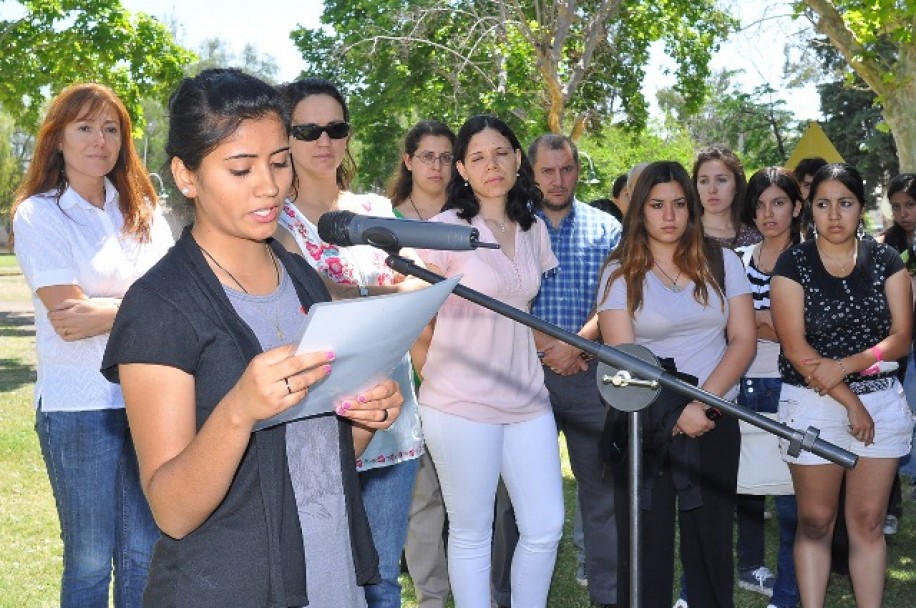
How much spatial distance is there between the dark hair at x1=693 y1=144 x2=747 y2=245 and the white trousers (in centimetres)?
248

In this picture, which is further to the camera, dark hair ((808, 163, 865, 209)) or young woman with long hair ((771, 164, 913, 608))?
dark hair ((808, 163, 865, 209))

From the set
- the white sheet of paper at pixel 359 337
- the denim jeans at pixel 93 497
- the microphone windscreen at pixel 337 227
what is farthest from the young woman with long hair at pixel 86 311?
the white sheet of paper at pixel 359 337

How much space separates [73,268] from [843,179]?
3301 millimetres

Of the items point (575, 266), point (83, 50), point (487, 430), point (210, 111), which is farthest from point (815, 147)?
point (83, 50)

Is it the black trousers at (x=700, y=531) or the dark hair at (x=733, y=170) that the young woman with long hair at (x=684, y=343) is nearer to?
the black trousers at (x=700, y=531)

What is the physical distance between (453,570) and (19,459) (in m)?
5.64

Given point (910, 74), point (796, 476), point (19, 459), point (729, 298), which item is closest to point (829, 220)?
point (729, 298)

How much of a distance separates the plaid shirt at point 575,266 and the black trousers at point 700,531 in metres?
1.12

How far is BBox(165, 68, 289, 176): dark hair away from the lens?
2316 mm

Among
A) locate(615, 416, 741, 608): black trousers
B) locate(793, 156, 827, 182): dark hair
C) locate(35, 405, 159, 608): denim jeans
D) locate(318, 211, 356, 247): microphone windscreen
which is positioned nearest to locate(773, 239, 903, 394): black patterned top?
locate(615, 416, 741, 608): black trousers

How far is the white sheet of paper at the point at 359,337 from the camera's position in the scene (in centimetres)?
194

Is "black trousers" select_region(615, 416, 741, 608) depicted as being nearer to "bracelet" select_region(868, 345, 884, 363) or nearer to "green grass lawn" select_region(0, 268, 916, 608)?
"bracelet" select_region(868, 345, 884, 363)

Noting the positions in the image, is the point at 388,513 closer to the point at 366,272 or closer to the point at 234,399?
the point at 366,272

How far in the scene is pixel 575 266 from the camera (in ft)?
19.5
